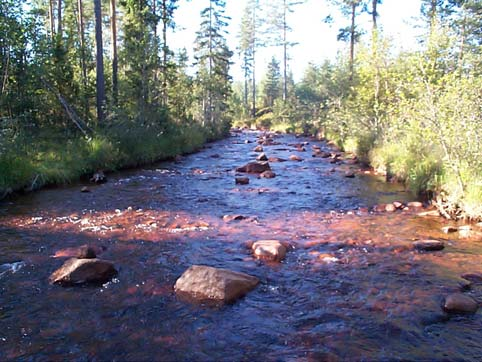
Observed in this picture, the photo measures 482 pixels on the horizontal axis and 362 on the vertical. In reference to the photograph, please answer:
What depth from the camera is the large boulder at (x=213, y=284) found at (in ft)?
16.7

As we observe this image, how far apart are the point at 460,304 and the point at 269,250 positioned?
2811 millimetres

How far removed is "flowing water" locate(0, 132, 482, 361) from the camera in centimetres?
410

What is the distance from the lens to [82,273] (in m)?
5.55

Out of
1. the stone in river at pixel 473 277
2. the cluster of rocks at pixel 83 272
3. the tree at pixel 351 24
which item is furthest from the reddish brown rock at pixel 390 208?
the tree at pixel 351 24

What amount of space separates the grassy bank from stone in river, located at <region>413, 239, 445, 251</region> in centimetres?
990

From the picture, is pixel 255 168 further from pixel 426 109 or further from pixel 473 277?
pixel 473 277

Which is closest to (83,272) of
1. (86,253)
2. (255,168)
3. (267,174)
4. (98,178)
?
(86,253)

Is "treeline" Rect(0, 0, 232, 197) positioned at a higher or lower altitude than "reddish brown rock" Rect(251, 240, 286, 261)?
higher

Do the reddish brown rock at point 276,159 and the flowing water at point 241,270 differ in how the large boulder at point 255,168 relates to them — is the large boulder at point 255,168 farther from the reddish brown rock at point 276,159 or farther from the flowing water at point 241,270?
the flowing water at point 241,270

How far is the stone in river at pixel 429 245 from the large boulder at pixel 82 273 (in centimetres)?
506

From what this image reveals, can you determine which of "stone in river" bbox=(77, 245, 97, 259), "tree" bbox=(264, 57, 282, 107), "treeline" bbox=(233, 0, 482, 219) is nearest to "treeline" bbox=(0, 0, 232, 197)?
"stone in river" bbox=(77, 245, 97, 259)

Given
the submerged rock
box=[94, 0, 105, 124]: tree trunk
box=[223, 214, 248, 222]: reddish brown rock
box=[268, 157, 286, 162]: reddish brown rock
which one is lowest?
box=[223, 214, 248, 222]: reddish brown rock

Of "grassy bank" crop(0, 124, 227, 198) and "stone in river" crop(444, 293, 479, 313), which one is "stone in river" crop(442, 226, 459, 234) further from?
"grassy bank" crop(0, 124, 227, 198)

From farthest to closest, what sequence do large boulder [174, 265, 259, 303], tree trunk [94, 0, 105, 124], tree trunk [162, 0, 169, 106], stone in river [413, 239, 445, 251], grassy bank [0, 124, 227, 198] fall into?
tree trunk [162, 0, 169, 106] → tree trunk [94, 0, 105, 124] → grassy bank [0, 124, 227, 198] → stone in river [413, 239, 445, 251] → large boulder [174, 265, 259, 303]
